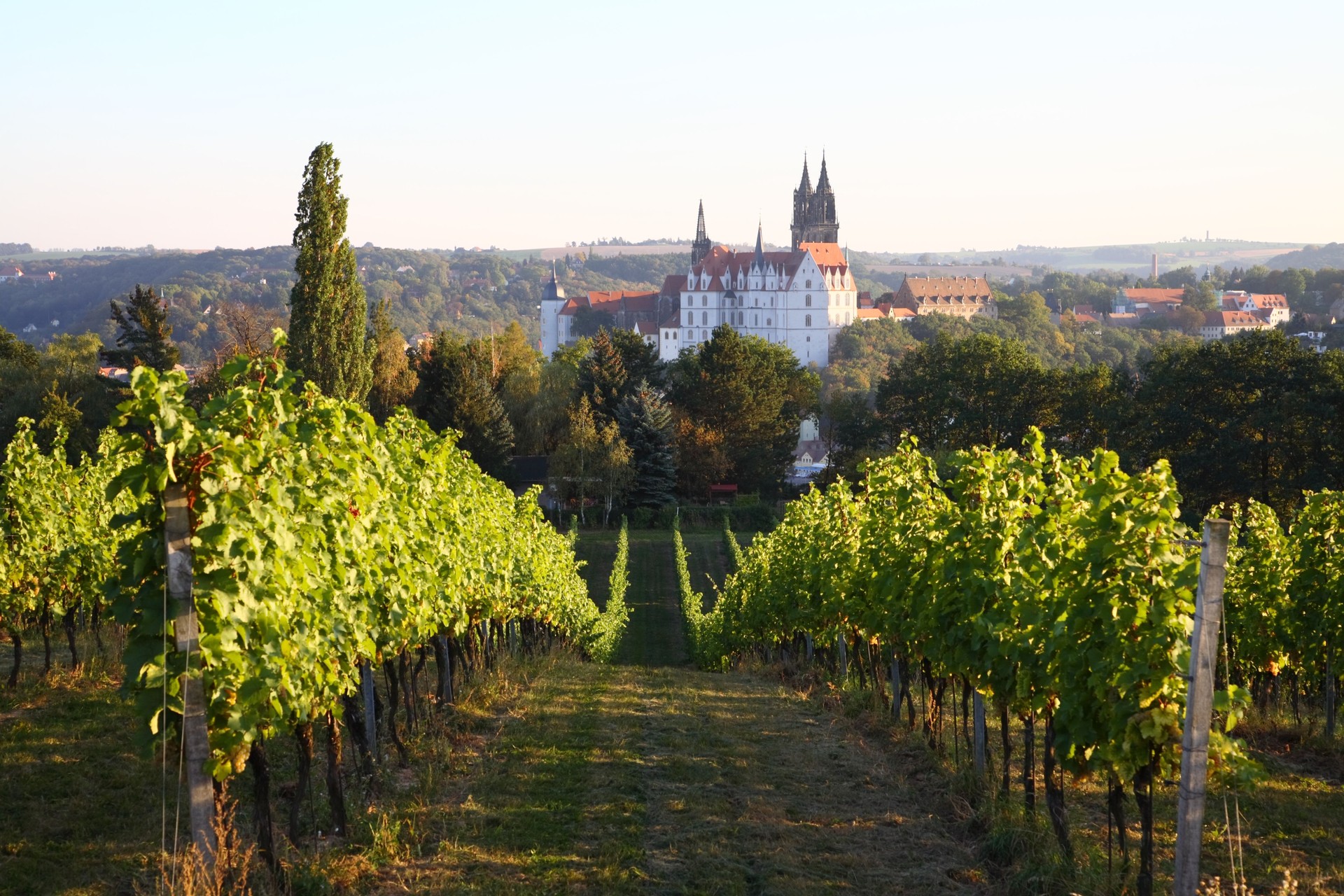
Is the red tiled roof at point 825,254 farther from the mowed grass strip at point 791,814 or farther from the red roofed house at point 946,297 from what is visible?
the mowed grass strip at point 791,814

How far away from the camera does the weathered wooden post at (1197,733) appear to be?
6.19 m

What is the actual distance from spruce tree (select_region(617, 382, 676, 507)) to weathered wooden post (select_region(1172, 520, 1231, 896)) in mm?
55020

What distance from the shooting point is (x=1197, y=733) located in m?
6.37

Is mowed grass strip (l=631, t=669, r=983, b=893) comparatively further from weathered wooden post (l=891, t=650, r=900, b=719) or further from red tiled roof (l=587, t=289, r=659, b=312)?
red tiled roof (l=587, t=289, r=659, b=312)

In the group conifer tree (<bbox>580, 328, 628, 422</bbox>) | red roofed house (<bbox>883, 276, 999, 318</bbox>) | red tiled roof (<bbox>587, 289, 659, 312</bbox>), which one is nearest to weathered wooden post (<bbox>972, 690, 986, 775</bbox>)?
conifer tree (<bbox>580, 328, 628, 422</bbox>)

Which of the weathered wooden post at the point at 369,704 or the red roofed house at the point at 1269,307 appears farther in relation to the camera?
the red roofed house at the point at 1269,307

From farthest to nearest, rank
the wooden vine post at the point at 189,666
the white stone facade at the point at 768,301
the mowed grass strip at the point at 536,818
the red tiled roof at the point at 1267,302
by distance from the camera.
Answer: the red tiled roof at the point at 1267,302
the white stone facade at the point at 768,301
the mowed grass strip at the point at 536,818
the wooden vine post at the point at 189,666

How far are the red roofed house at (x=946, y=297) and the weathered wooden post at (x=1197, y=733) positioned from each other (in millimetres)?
178659

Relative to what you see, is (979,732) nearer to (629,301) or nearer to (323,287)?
(323,287)

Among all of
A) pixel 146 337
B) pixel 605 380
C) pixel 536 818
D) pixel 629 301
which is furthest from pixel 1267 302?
pixel 536 818

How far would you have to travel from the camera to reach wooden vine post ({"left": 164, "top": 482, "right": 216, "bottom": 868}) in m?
6.73

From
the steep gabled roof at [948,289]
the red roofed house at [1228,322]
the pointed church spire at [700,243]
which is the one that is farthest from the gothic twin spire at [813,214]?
the red roofed house at [1228,322]

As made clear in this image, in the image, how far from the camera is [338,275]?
4109cm

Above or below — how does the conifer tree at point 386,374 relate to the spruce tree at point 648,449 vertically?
above
